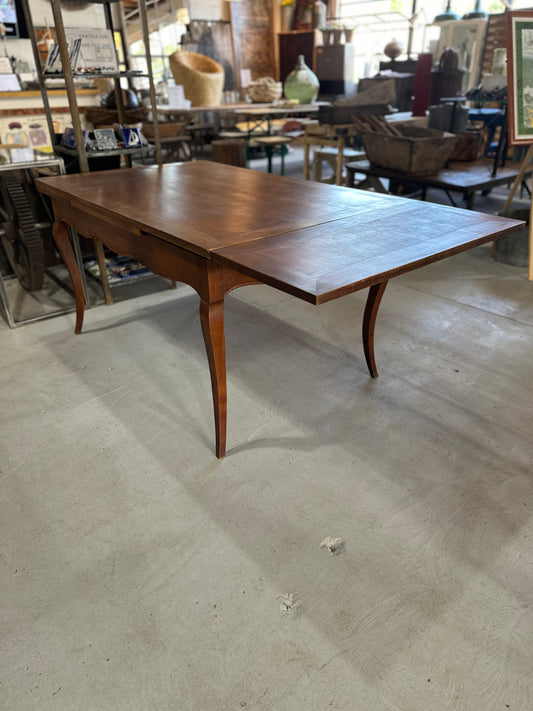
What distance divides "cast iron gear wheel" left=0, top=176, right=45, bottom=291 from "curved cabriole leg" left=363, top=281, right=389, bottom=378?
5.92 feet

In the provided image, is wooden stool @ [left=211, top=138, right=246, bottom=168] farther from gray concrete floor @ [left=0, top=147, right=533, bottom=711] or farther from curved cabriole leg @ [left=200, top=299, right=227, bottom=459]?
curved cabriole leg @ [left=200, top=299, right=227, bottom=459]

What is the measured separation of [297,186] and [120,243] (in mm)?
751

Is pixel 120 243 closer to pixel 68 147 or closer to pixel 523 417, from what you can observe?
pixel 68 147

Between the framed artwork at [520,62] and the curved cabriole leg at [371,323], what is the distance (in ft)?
4.71

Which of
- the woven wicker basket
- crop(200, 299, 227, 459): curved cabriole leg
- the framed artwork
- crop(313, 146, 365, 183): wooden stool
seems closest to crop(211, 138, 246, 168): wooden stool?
crop(313, 146, 365, 183): wooden stool

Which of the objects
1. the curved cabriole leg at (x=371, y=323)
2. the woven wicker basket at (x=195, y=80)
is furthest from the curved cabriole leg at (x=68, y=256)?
the woven wicker basket at (x=195, y=80)

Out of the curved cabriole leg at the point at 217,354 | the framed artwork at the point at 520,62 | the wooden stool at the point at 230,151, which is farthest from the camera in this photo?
the wooden stool at the point at 230,151

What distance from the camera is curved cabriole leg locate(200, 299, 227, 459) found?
152cm

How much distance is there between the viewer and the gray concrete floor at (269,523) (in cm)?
114

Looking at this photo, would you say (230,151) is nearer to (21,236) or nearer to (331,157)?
(331,157)

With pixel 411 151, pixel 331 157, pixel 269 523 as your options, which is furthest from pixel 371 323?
pixel 331 157

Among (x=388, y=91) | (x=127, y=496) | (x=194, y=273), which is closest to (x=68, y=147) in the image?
(x=194, y=273)

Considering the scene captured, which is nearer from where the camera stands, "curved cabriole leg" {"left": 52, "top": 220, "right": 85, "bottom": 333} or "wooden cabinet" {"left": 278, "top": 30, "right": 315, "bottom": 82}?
"curved cabriole leg" {"left": 52, "top": 220, "right": 85, "bottom": 333}

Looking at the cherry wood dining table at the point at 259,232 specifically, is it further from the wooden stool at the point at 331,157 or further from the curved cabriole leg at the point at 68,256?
the wooden stool at the point at 331,157
